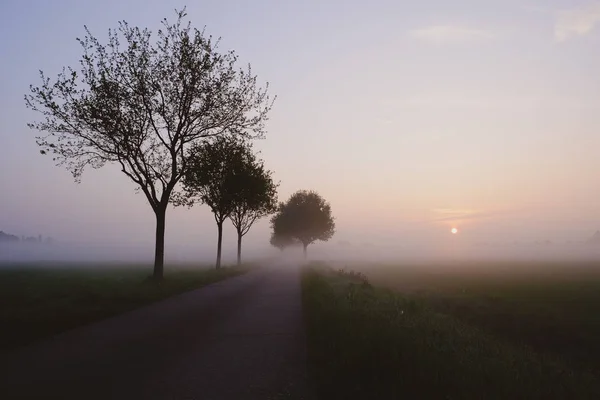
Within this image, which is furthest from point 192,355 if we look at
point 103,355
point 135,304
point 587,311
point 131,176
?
point 587,311

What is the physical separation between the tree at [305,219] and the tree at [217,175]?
54561 mm

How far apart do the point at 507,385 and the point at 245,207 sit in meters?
51.8

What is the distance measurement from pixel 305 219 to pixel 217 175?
203ft

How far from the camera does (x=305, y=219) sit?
4161 inches

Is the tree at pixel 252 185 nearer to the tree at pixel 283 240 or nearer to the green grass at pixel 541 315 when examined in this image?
the green grass at pixel 541 315

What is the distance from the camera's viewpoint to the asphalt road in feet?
Answer: 24.9

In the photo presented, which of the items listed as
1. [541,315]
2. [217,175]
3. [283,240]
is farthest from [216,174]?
[283,240]

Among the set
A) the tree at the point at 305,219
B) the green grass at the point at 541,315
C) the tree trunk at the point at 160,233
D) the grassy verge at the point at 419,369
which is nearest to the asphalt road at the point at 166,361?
the grassy verge at the point at 419,369

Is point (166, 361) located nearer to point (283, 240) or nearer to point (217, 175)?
point (217, 175)

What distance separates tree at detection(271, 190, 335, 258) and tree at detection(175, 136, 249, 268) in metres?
54.6

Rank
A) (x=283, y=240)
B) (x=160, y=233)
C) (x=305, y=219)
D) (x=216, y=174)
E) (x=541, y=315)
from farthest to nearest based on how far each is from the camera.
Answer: (x=283, y=240) < (x=305, y=219) < (x=216, y=174) < (x=160, y=233) < (x=541, y=315)

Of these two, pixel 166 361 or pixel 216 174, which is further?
pixel 216 174

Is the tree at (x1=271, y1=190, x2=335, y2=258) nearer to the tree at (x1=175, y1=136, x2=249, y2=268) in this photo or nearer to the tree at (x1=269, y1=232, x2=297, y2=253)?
the tree at (x1=269, y1=232, x2=297, y2=253)

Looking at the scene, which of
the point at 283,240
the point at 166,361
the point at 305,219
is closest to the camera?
the point at 166,361
